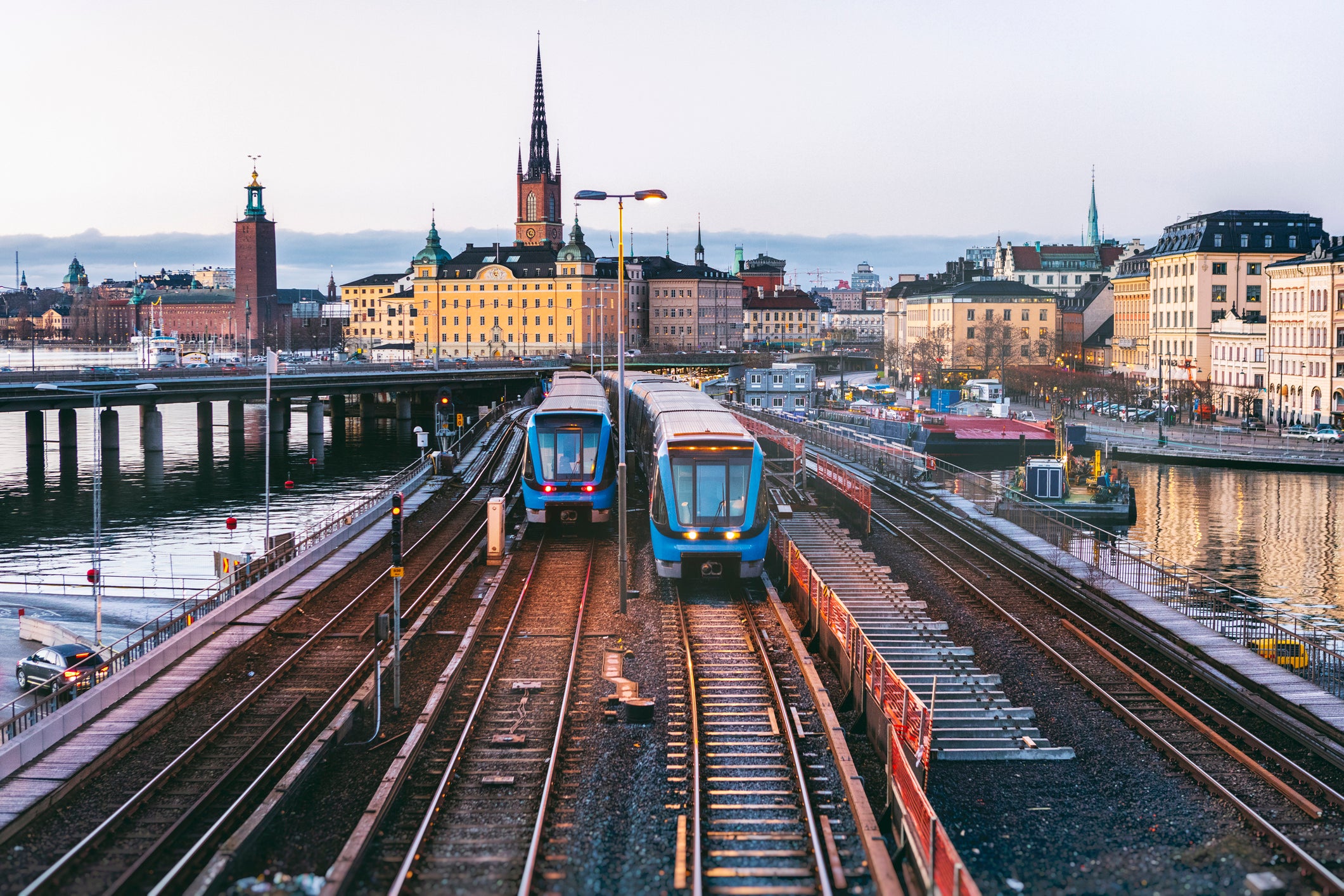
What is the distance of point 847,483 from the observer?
145 ft

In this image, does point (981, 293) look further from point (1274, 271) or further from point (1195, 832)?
point (1195, 832)

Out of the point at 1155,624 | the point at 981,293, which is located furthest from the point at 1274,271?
the point at 1155,624

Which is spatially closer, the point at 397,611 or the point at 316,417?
the point at 397,611

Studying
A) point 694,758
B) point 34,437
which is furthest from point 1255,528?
point 34,437

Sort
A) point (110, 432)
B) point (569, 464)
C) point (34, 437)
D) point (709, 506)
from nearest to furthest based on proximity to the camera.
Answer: point (709, 506) → point (569, 464) → point (34, 437) → point (110, 432)

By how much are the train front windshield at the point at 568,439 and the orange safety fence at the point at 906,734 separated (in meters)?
10.7

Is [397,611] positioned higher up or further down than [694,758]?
higher up

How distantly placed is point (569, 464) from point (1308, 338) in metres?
65.0

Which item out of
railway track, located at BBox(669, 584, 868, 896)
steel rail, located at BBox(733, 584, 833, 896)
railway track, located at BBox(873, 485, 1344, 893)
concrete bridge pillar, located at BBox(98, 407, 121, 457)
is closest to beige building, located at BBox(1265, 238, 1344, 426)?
railway track, located at BBox(873, 485, 1344, 893)

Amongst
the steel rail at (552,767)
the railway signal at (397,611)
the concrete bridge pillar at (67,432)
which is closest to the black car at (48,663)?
the railway signal at (397,611)

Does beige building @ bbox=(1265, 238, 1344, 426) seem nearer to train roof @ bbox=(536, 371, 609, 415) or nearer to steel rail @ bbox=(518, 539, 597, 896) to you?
train roof @ bbox=(536, 371, 609, 415)

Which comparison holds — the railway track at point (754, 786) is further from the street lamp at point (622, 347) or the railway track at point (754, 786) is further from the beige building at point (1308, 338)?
the beige building at point (1308, 338)

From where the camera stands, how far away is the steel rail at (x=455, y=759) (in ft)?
46.6

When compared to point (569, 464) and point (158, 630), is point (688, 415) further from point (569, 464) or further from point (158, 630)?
point (158, 630)
